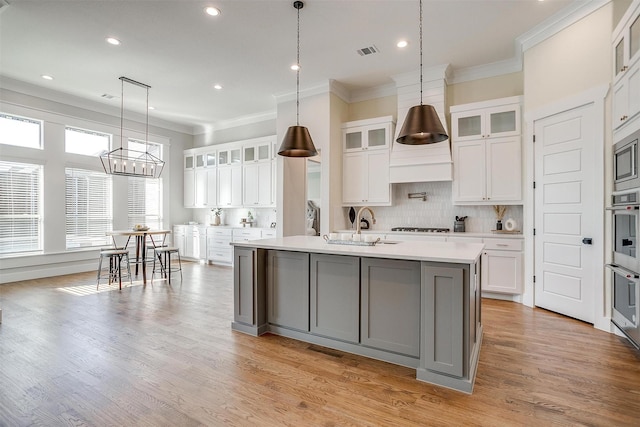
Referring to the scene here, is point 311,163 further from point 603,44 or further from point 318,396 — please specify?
point 318,396

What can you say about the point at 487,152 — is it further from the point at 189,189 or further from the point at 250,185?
the point at 189,189

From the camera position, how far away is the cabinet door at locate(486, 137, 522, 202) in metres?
4.46

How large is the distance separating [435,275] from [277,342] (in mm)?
1611

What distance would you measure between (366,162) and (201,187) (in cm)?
448

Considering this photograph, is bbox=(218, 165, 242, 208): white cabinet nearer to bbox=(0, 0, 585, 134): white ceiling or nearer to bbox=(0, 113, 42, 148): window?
bbox=(0, 0, 585, 134): white ceiling

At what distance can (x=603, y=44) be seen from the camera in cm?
338

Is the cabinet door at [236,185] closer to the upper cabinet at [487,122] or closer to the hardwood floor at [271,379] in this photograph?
the hardwood floor at [271,379]

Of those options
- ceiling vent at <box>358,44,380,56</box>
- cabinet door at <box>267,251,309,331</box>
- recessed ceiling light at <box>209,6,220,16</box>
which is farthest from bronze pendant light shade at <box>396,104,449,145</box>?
recessed ceiling light at <box>209,6,220,16</box>

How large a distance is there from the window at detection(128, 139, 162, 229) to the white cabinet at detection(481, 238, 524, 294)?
7046 mm

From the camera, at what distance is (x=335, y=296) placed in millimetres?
2838

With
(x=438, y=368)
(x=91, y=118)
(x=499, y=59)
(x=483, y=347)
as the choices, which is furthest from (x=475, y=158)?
(x=91, y=118)

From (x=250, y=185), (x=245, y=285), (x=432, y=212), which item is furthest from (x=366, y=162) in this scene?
(x=245, y=285)

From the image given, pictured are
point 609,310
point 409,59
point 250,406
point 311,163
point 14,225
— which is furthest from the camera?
point 311,163

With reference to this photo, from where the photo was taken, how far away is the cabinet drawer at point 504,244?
4293 millimetres
